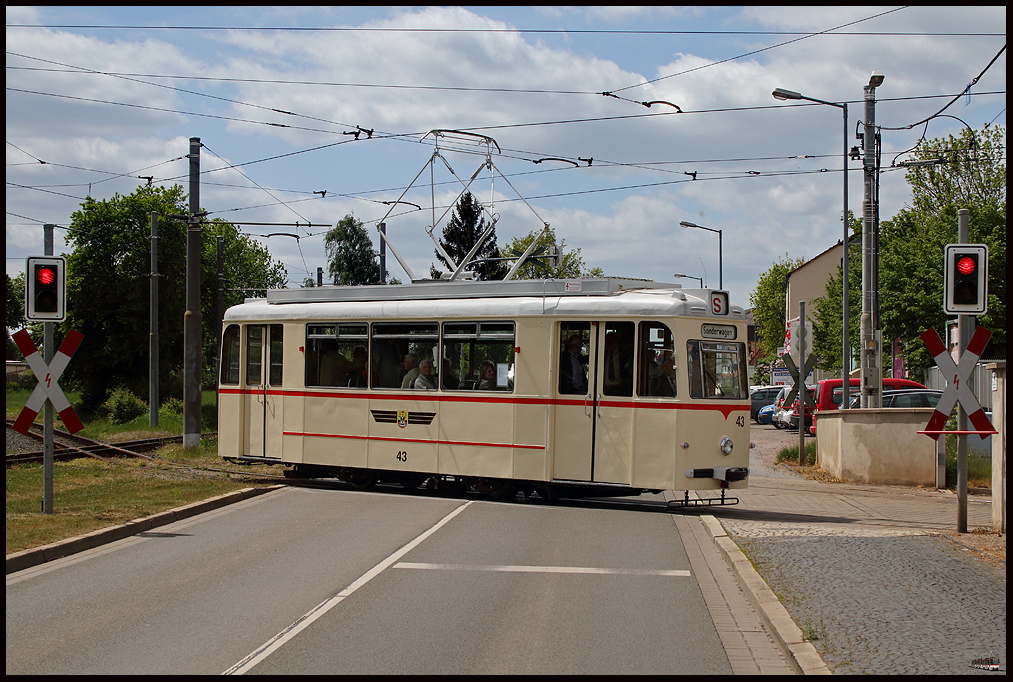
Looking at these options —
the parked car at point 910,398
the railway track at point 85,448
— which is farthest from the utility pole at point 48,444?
the parked car at point 910,398

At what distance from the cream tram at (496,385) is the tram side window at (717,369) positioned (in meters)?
0.02

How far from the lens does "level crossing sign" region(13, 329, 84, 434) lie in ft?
39.8

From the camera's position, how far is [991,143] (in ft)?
150

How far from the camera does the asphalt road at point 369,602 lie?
640cm

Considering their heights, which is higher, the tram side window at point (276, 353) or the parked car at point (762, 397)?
the tram side window at point (276, 353)

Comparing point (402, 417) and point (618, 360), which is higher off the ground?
point (618, 360)

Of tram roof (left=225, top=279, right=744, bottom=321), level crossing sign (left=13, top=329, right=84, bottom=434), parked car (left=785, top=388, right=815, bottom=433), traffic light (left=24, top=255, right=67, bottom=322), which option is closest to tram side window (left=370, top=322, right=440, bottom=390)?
tram roof (left=225, top=279, right=744, bottom=321)

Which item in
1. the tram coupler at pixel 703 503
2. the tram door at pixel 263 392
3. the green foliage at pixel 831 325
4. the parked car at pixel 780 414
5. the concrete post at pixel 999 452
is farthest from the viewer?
the green foliage at pixel 831 325

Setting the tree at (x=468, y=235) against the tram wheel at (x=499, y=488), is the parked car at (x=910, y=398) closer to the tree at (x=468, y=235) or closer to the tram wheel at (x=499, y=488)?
the tram wheel at (x=499, y=488)

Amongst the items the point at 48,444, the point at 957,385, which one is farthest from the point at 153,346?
the point at 957,385

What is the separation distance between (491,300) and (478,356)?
34.4 inches

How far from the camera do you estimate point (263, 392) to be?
17.5m

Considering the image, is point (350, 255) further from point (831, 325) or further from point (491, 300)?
point (491, 300)

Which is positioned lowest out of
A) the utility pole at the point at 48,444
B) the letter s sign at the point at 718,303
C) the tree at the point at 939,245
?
the utility pole at the point at 48,444
